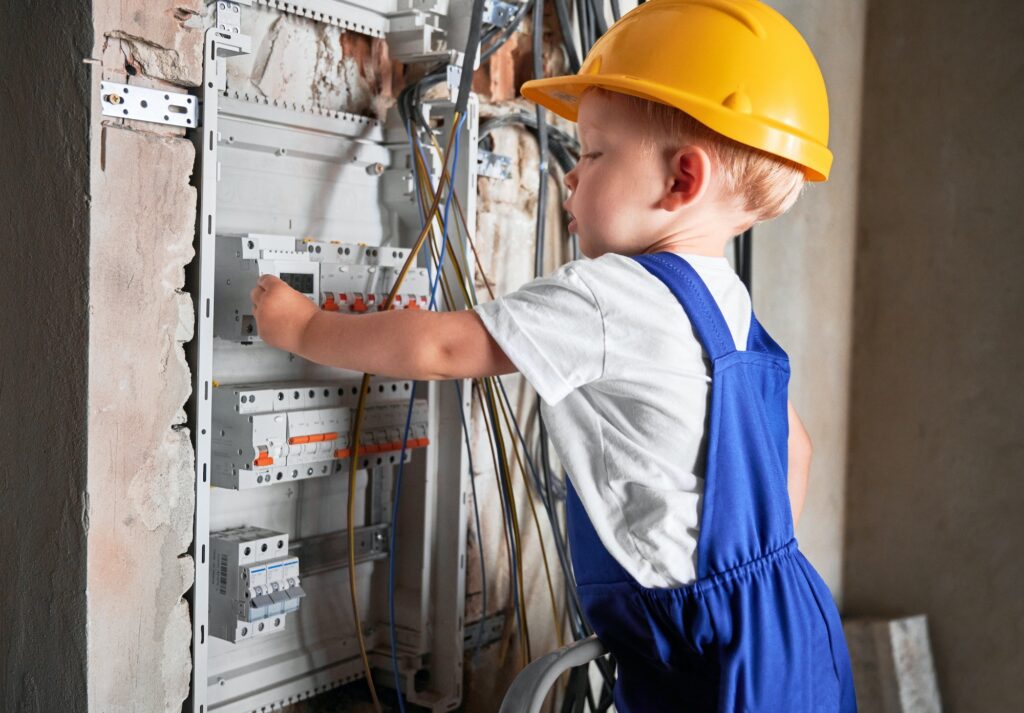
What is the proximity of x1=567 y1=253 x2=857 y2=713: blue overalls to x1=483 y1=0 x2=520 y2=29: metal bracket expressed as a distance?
35.0 inches

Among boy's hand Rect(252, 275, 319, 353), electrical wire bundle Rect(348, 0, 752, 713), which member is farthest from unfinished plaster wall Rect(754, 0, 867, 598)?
boy's hand Rect(252, 275, 319, 353)

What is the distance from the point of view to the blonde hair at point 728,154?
132 centimetres

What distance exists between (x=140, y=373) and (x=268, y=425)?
251 mm

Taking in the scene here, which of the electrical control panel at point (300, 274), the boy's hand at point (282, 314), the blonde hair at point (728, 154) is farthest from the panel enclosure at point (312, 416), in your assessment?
the blonde hair at point (728, 154)

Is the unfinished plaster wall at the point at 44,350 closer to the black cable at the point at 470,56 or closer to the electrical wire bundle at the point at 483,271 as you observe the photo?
the electrical wire bundle at the point at 483,271

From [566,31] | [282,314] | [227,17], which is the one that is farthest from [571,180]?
[566,31]

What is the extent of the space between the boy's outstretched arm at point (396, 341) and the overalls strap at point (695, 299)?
0.75 feet

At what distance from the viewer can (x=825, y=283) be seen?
2877mm

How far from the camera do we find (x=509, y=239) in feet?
7.63

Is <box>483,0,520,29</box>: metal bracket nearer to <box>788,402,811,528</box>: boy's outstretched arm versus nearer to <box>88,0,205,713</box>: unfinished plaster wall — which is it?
<box>88,0,205,713</box>: unfinished plaster wall

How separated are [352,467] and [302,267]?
367 mm

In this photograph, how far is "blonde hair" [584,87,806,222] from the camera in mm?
1317

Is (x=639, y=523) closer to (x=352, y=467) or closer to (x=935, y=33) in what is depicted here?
(x=352, y=467)

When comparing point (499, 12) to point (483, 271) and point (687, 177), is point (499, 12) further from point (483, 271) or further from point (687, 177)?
point (687, 177)
